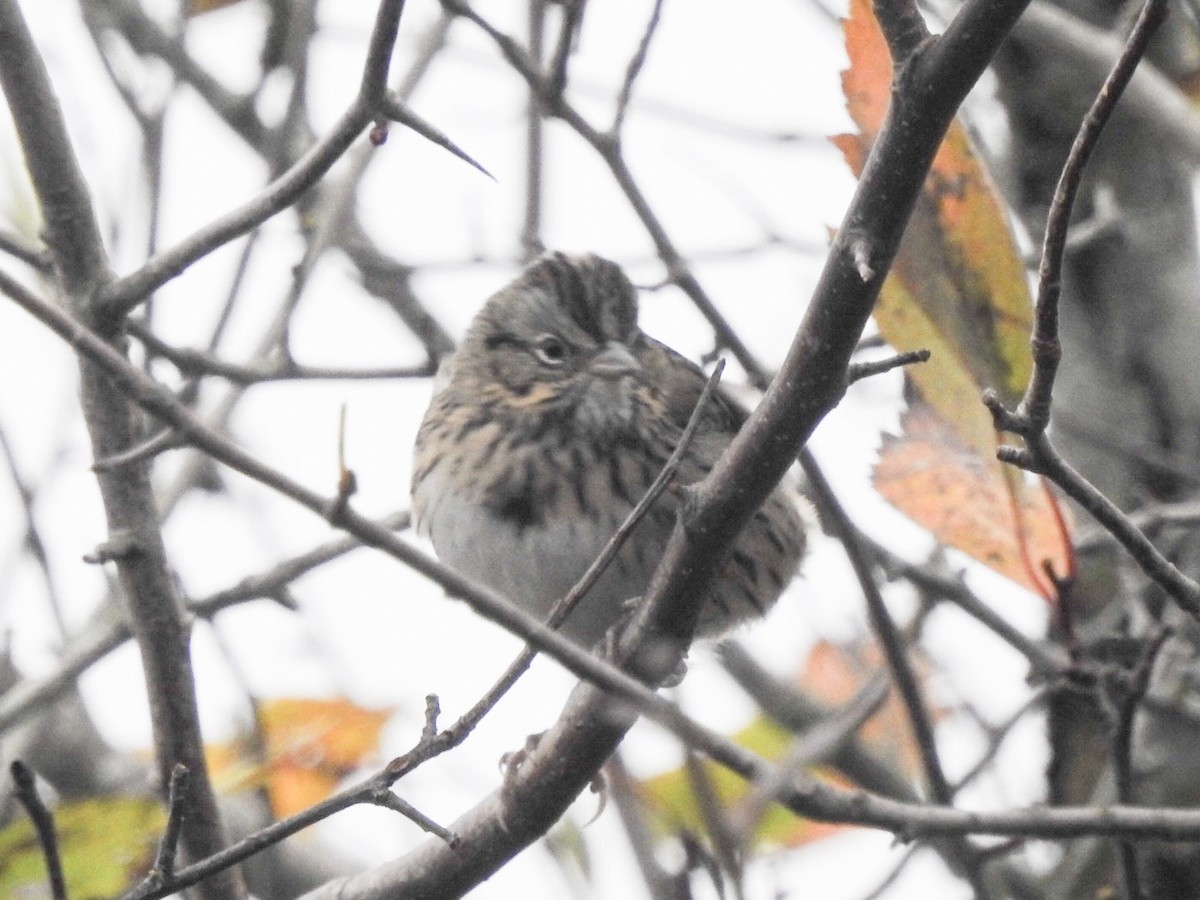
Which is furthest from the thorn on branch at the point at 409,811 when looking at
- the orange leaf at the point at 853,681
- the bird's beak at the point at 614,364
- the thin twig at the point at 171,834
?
the orange leaf at the point at 853,681

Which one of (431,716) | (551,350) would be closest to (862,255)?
(431,716)

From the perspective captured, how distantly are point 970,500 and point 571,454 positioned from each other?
134 cm

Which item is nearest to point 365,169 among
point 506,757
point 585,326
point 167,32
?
point 585,326

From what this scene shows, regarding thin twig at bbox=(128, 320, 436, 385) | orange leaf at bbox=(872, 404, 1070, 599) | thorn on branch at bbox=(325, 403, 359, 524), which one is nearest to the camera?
thorn on branch at bbox=(325, 403, 359, 524)

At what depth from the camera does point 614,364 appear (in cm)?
464

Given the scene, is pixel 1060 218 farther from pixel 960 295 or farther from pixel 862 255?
pixel 960 295

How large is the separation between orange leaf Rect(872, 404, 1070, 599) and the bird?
2.40 ft

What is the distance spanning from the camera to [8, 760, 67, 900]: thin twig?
256cm

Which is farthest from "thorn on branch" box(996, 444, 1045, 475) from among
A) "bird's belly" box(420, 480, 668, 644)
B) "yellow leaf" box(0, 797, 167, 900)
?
"yellow leaf" box(0, 797, 167, 900)

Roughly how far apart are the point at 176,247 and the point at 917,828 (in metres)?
1.60

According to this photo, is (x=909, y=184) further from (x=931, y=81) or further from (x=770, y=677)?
(x=770, y=677)

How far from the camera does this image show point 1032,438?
2.47 m

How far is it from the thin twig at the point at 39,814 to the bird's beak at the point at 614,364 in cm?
223

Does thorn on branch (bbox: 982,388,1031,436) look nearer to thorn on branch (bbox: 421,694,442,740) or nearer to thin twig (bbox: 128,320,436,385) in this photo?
thorn on branch (bbox: 421,694,442,740)
